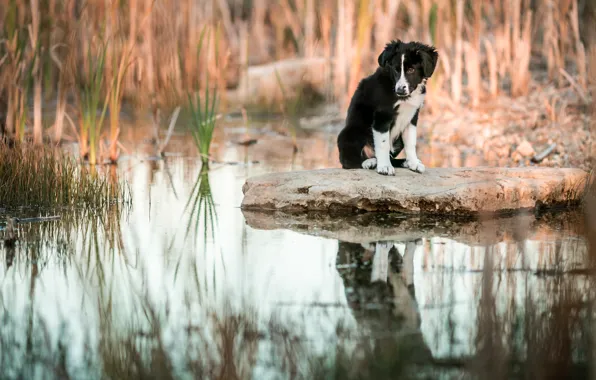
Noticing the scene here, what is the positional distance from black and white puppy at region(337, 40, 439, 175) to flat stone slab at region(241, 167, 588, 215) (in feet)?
0.52

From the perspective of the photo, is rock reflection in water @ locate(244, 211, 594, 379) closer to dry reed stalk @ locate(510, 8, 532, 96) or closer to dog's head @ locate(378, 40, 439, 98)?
dog's head @ locate(378, 40, 439, 98)

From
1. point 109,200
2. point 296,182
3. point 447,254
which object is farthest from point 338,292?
point 109,200

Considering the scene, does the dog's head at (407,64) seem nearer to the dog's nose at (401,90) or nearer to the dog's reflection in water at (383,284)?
the dog's nose at (401,90)

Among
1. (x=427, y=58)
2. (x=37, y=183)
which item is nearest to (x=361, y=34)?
(x=427, y=58)

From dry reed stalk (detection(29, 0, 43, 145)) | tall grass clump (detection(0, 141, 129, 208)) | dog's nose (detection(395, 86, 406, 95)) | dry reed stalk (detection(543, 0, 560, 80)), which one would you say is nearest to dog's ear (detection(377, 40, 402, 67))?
dog's nose (detection(395, 86, 406, 95))

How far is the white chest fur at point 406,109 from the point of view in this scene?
5113 millimetres

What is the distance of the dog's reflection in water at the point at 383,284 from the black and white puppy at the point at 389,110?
1.01 m

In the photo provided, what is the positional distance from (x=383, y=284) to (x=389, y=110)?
6.02 feet

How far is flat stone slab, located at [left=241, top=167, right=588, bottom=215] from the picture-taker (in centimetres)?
514

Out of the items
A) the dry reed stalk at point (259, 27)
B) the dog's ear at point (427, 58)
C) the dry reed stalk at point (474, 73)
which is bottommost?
the dog's ear at point (427, 58)

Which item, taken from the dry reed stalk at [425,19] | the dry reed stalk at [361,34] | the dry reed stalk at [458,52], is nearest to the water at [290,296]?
the dry reed stalk at [361,34]

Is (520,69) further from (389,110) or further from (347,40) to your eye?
(389,110)

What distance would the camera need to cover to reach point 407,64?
494cm

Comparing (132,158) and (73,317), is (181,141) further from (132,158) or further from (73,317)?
(73,317)
